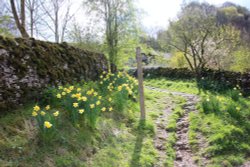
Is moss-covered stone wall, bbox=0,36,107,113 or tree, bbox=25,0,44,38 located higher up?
tree, bbox=25,0,44,38

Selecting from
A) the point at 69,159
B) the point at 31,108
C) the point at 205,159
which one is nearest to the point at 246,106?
the point at 205,159

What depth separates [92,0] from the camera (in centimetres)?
1012

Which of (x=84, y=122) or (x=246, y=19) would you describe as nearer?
(x=84, y=122)

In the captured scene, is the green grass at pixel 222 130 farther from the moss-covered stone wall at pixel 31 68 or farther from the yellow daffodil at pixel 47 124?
the moss-covered stone wall at pixel 31 68

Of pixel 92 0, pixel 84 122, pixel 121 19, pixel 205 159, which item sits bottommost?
pixel 205 159

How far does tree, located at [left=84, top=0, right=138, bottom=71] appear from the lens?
10.0m

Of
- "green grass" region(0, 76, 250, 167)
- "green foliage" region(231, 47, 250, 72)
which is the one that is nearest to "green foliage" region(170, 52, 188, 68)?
"green foliage" region(231, 47, 250, 72)

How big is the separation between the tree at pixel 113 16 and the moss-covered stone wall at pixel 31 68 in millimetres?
4737

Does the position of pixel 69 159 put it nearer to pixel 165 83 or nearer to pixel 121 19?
pixel 121 19

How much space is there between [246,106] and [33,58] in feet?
17.1

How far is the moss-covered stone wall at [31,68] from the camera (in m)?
3.26

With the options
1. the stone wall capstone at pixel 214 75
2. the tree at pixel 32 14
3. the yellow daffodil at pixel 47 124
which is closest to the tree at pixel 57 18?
the tree at pixel 32 14

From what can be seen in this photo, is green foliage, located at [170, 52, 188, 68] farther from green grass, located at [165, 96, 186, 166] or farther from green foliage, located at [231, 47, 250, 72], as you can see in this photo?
green grass, located at [165, 96, 186, 166]

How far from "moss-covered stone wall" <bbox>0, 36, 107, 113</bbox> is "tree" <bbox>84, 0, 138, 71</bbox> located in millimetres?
4737
